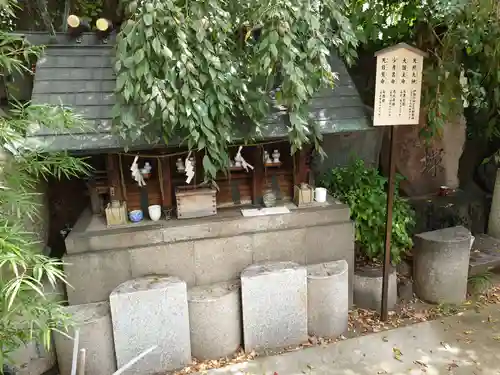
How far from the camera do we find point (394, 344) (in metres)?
4.30

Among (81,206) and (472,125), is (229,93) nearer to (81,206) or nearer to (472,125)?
(81,206)

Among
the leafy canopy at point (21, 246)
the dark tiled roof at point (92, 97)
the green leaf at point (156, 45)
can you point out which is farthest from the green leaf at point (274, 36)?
the leafy canopy at point (21, 246)

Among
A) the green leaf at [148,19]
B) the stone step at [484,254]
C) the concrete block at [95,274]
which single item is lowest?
the stone step at [484,254]

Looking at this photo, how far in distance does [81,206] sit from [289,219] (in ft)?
9.03

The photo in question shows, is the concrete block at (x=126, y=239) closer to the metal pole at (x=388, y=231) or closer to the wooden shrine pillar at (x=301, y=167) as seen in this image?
the wooden shrine pillar at (x=301, y=167)

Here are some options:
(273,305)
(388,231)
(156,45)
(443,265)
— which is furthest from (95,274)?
(443,265)

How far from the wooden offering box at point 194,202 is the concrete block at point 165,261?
1.16ft

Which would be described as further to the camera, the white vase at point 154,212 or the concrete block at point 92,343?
the white vase at point 154,212

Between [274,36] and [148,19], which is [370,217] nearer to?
[274,36]

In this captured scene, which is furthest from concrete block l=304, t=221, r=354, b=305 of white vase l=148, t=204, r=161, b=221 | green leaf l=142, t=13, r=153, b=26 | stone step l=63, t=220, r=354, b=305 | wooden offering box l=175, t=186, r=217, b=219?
green leaf l=142, t=13, r=153, b=26

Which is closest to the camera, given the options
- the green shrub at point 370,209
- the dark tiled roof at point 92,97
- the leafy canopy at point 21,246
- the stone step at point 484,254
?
the leafy canopy at point 21,246

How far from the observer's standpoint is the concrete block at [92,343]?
146 inches

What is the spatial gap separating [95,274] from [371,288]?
3335 millimetres

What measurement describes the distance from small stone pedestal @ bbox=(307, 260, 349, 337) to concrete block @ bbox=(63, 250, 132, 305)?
2033 mm
